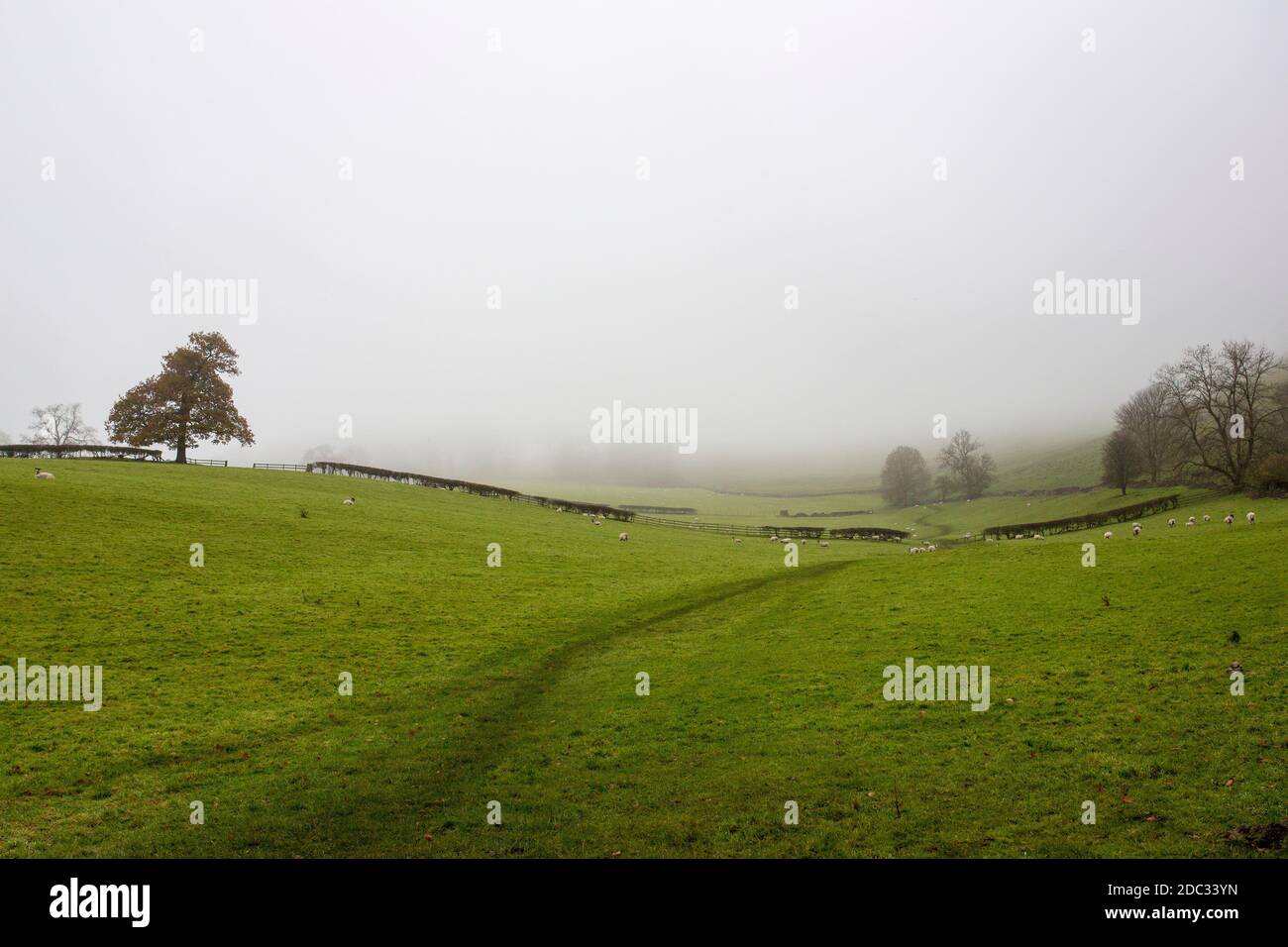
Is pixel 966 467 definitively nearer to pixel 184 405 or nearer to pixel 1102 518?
pixel 1102 518

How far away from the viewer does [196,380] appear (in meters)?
68.6

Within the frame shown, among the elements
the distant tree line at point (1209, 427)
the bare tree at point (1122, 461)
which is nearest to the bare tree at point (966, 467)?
the distant tree line at point (1209, 427)

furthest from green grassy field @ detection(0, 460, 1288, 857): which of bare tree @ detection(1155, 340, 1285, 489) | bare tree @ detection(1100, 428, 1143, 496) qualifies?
bare tree @ detection(1100, 428, 1143, 496)

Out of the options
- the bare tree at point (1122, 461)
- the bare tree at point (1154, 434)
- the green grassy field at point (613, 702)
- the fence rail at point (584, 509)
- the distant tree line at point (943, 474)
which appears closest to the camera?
the green grassy field at point (613, 702)

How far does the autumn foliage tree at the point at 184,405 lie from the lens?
215 ft

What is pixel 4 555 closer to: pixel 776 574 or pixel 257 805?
pixel 257 805

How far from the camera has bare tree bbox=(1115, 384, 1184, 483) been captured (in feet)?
268

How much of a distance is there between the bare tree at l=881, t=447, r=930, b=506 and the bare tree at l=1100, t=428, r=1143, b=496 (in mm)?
52608

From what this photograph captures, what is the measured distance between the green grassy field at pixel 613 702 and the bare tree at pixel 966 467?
311 ft

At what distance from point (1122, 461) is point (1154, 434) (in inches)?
347

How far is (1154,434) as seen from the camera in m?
83.8

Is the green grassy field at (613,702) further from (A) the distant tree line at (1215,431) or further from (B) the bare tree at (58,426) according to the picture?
(B) the bare tree at (58,426)

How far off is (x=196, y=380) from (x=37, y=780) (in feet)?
225
